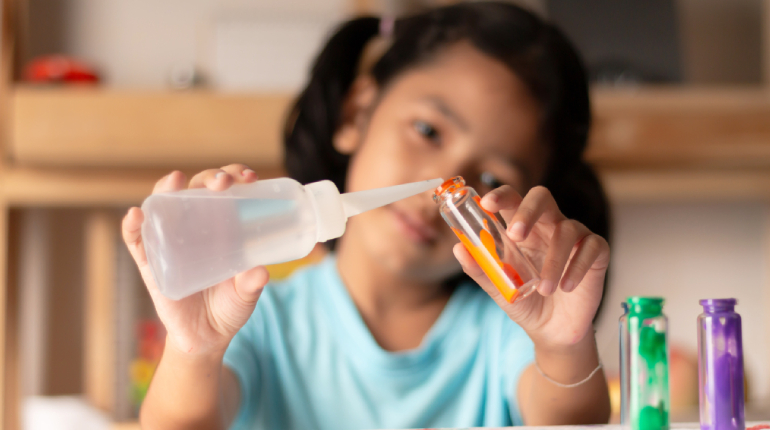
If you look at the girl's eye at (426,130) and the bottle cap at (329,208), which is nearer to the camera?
the bottle cap at (329,208)

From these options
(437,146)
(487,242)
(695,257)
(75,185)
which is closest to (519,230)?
(487,242)

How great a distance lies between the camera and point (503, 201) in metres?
0.34

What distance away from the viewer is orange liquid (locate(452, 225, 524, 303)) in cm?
32

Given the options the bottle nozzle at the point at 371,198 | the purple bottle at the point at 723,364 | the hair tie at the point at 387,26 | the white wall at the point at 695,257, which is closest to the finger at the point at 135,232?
the bottle nozzle at the point at 371,198

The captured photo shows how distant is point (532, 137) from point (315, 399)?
35 centimetres

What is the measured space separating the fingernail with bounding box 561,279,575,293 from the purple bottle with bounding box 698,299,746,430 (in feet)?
0.25

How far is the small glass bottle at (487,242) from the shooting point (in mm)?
327

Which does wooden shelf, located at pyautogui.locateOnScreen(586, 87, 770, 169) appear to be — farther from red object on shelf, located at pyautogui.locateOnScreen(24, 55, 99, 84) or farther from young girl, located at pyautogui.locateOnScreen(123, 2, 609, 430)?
red object on shelf, located at pyautogui.locateOnScreen(24, 55, 99, 84)

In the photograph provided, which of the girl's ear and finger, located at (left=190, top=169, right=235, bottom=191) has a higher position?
the girl's ear

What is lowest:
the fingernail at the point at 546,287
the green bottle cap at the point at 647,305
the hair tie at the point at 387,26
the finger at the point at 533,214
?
the green bottle cap at the point at 647,305

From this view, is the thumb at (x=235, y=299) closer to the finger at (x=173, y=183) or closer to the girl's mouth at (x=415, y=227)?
the finger at (x=173, y=183)

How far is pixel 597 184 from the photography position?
600mm

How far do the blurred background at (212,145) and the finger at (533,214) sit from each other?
686 millimetres

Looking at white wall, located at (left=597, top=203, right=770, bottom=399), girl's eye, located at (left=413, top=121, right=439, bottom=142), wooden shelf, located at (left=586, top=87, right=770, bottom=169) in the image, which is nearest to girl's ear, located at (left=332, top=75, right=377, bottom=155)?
girl's eye, located at (left=413, top=121, right=439, bottom=142)
